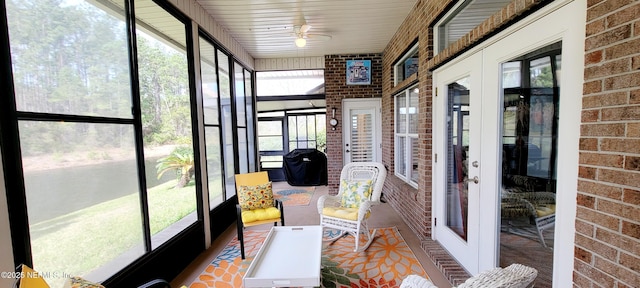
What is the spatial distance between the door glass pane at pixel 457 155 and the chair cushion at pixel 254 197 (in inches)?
82.0

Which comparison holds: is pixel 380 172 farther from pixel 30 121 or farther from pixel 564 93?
pixel 30 121

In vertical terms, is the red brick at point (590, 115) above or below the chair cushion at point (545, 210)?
above

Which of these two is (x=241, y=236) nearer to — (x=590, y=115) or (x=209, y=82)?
(x=209, y=82)

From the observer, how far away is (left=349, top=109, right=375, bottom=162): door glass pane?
5.34 meters

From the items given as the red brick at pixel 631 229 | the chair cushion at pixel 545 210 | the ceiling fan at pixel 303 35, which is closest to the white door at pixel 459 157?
the chair cushion at pixel 545 210

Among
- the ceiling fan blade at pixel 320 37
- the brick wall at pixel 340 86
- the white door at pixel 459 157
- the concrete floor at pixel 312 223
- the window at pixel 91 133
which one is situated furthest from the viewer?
the brick wall at pixel 340 86

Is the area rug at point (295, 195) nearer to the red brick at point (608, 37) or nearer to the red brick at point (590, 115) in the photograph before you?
the red brick at point (590, 115)

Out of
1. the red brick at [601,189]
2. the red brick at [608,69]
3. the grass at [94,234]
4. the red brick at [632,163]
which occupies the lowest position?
the grass at [94,234]

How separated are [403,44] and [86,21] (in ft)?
11.7

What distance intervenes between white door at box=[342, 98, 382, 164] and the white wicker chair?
1.97 meters

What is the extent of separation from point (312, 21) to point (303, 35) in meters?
0.25

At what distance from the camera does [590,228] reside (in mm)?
1113

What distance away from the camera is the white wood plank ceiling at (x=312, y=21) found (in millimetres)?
2992

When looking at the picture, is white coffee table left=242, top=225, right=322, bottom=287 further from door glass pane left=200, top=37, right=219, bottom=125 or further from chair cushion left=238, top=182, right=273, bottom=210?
door glass pane left=200, top=37, right=219, bottom=125
